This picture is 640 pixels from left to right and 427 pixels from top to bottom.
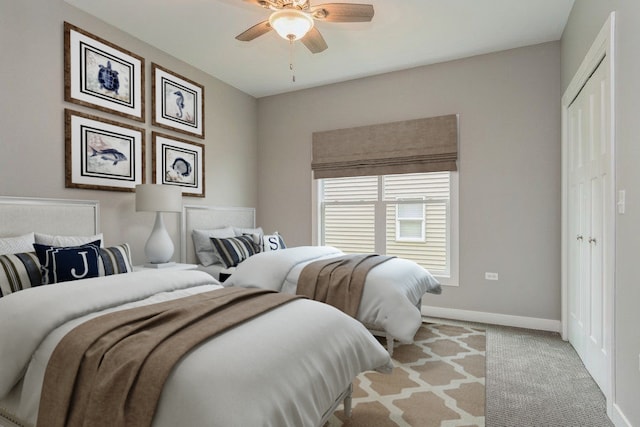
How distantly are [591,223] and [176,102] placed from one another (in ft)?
13.0

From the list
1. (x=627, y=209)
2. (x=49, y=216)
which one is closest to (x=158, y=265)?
(x=49, y=216)

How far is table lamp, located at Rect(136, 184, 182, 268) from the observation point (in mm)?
3211

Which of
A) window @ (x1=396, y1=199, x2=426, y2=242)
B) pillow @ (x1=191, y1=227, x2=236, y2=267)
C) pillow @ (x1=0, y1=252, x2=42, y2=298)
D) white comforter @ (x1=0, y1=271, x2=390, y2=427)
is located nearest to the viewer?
white comforter @ (x1=0, y1=271, x2=390, y2=427)

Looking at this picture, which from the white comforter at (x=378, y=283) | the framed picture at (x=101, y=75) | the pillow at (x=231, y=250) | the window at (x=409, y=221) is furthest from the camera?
A: the window at (x=409, y=221)

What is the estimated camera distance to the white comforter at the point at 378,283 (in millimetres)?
2697

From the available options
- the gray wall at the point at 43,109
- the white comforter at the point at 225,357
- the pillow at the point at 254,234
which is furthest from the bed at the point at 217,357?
the pillow at the point at 254,234

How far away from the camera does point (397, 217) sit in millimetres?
4477

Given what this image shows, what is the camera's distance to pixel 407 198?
4.42 meters

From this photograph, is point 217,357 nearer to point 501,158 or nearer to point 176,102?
point 176,102

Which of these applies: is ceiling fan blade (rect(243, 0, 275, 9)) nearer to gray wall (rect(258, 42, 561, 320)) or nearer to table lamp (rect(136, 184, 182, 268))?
table lamp (rect(136, 184, 182, 268))

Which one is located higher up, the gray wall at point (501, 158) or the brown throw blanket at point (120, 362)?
the gray wall at point (501, 158)

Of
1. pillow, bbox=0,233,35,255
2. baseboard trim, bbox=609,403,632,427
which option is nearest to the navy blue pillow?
pillow, bbox=0,233,35,255

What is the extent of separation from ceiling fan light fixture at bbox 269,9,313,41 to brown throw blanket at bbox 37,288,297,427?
1.89 meters

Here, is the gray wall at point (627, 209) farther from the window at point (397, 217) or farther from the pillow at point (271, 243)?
the pillow at point (271, 243)
